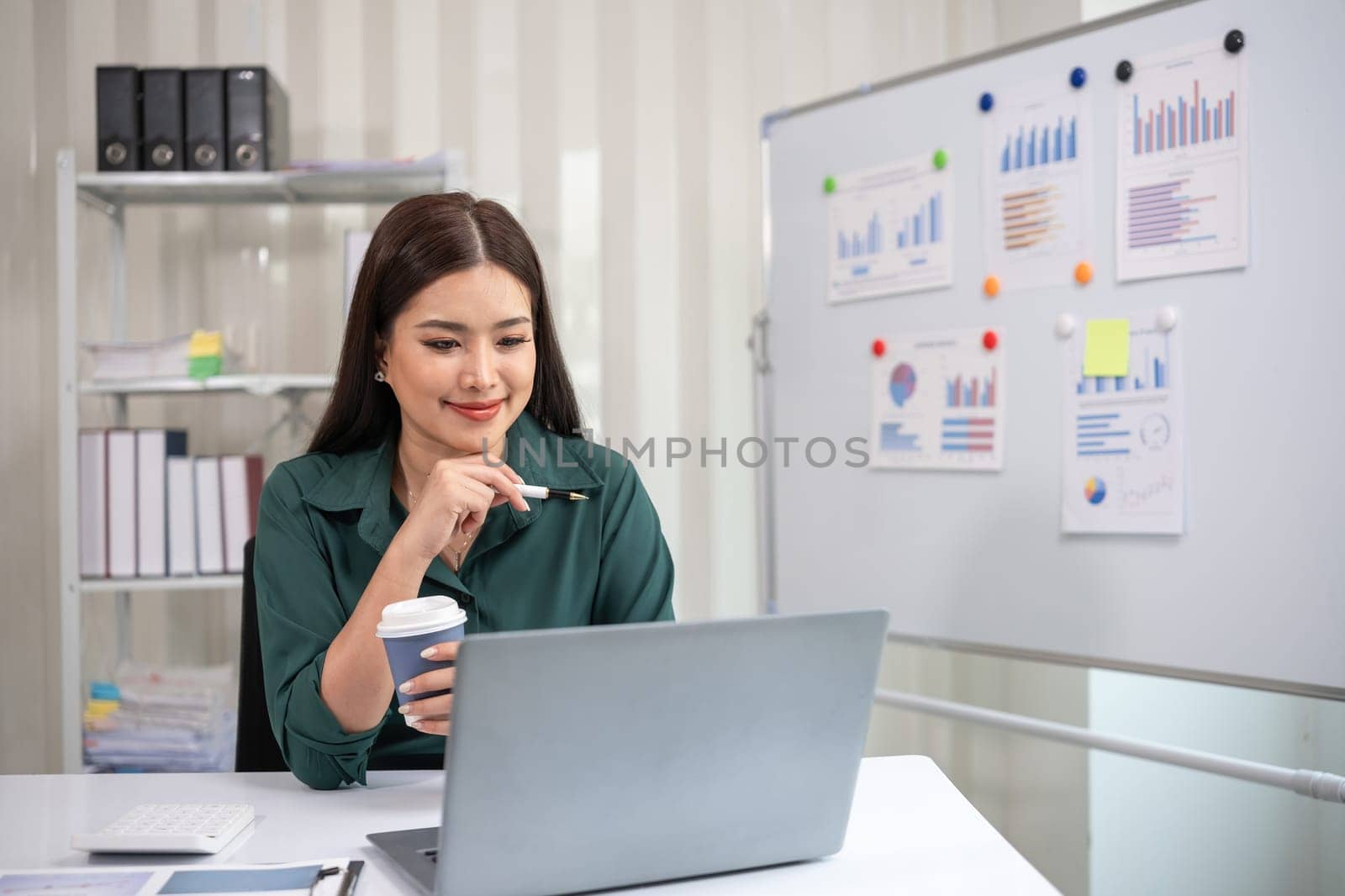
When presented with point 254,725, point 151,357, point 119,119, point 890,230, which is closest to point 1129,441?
point 890,230

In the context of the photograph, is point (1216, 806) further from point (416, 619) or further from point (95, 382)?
point (95, 382)

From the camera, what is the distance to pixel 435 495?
3.72 ft

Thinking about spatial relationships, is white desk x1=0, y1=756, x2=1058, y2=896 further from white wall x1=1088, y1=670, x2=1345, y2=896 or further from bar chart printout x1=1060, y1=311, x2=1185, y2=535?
white wall x1=1088, y1=670, x2=1345, y2=896

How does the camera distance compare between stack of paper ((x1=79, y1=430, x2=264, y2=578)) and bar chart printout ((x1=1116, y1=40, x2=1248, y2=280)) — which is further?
stack of paper ((x1=79, y1=430, x2=264, y2=578))

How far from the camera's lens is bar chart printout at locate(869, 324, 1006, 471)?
196 centimetres

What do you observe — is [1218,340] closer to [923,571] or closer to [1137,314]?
[1137,314]

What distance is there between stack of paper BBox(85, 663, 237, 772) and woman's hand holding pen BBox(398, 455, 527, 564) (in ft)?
4.70

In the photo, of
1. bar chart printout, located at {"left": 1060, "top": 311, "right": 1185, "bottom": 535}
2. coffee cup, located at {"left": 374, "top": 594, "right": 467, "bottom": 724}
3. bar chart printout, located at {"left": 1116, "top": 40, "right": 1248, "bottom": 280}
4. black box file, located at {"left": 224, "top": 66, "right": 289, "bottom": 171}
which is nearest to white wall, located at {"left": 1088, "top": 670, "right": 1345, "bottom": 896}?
bar chart printout, located at {"left": 1060, "top": 311, "right": 1185, "bottom": 535}

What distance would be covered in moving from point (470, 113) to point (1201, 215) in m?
1.74

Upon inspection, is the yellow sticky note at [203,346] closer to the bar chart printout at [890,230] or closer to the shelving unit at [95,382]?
the shelving unit at [95,382]

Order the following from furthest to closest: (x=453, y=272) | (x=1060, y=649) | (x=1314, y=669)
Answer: (x=1060, y=649) < (x=1314, y=669) < (x=453, y=272)

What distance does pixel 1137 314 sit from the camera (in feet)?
5.72

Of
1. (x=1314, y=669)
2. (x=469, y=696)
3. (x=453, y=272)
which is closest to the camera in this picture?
(x=469, y=696)

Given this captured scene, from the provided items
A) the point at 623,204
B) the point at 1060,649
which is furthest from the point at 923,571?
the point at 623,204
